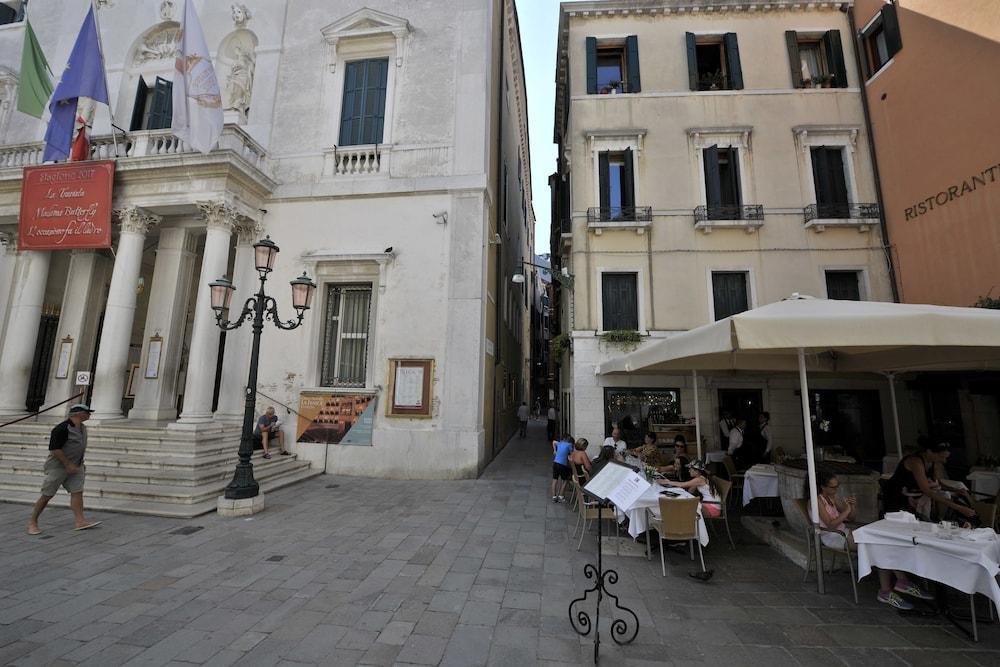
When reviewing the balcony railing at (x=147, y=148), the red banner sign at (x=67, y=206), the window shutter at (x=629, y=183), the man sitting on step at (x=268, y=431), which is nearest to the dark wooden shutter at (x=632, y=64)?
the window shutter at (x=629, y=183)

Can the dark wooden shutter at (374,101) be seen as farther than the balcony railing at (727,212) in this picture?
Yes

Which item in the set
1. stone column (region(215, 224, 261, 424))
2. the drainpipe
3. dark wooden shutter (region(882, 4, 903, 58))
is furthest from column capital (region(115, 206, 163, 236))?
dark wooden shutter (region(882, 4, 903, 58))

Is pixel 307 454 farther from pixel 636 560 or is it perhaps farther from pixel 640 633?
pixel 640 633

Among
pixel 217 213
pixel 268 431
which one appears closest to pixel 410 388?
pixel 268 431

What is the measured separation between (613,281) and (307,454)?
8.90m

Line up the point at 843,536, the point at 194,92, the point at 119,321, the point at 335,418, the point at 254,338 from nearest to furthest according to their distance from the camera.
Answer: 1. the point at 843,536
2. the point at 254,338
3. the point at 194,92
4. the point at 119,321
5. the point at 335,418

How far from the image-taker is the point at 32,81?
35.0 feet

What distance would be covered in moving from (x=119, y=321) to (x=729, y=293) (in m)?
15.0

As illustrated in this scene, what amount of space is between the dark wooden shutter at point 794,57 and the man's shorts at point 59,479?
58.7ft

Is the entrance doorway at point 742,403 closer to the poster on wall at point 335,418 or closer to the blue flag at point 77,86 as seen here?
the poster on wall at point 335,418

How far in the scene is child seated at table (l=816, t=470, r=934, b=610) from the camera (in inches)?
164

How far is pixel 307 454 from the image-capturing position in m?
10.4

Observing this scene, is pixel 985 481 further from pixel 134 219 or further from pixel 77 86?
pixel 77 86

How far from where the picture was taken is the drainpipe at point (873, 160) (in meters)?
10.9
